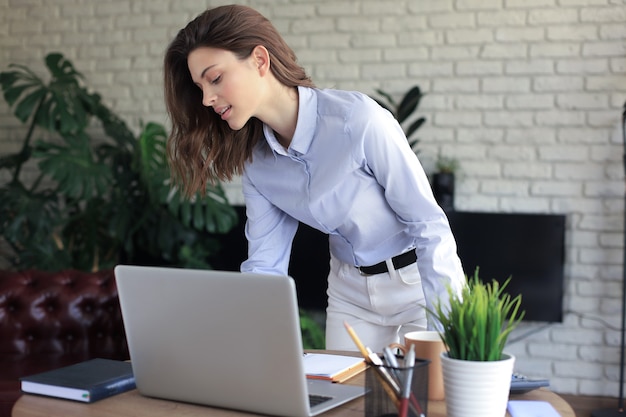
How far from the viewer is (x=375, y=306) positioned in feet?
6.51

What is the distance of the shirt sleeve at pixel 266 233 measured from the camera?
6.54 ft

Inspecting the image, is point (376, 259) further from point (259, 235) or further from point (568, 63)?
point (568, 63)

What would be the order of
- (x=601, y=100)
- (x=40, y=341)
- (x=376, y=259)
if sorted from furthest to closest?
(x=601, y=100) → (x=40, y=341) → (x=376, y=259)

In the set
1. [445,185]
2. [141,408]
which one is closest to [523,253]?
[445,185]

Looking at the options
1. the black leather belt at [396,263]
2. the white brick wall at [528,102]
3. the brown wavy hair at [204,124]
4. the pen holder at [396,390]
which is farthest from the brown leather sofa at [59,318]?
the pen holder at [396,390]

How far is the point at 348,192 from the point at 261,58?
1.22 ft

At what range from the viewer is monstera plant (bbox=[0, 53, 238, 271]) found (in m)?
4.00

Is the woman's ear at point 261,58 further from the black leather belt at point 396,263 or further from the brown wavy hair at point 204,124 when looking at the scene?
the black leather belt at point 396,263

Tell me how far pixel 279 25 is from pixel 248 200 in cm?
243

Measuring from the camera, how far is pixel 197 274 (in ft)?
4.12

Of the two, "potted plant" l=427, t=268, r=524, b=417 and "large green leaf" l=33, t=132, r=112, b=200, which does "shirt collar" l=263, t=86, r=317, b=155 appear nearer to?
"potted plant" l=427, t=268, r=524, b=417

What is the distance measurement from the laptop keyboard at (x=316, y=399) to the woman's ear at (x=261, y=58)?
0.79m

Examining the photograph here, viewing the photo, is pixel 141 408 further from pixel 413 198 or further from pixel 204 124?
pixel 204 124

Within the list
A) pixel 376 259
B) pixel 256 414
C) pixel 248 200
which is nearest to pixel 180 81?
pixel 248 200
